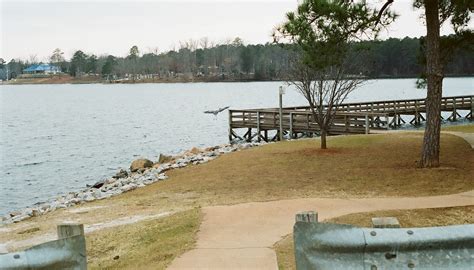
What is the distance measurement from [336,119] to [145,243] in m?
23.1

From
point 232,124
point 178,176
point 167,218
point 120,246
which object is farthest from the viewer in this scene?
point 232,124

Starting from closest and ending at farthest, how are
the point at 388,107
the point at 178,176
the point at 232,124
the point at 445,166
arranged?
the point at 445,166, the point at 178,176, the point at 232,124, the point at 388,107

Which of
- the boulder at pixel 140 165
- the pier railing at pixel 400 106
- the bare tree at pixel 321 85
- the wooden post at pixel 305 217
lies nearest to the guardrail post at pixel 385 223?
the wooden post at pixel 305 217

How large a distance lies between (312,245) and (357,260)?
0.29 m

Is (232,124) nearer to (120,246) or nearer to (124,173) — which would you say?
(124,173)

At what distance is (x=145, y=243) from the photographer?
10.0 meters

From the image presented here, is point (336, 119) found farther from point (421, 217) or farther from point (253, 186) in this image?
point (421, 217)

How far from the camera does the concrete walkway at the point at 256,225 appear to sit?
8.07 meters

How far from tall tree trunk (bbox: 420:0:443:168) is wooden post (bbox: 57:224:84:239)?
14.1m

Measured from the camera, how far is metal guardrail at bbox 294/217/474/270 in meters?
3.74

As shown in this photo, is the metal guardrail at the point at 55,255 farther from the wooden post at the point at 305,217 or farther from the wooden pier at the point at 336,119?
the wooden pier at the point at 336,119

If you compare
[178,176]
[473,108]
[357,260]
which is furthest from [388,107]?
[357,260]

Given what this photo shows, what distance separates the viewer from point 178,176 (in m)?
20.1

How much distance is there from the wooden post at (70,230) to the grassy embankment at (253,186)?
4278 mm
